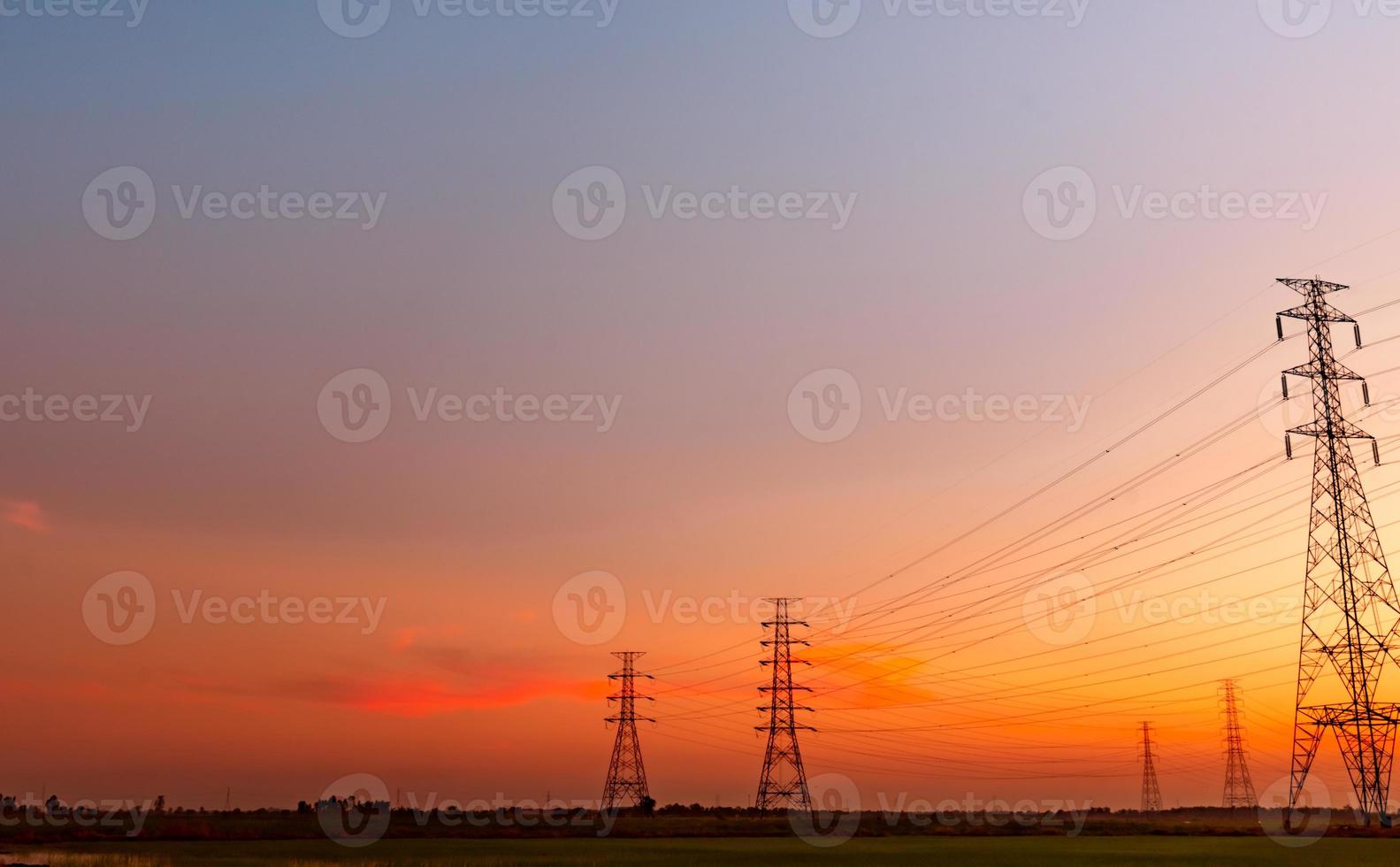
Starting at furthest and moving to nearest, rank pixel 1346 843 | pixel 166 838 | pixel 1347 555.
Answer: pixel 166 838, pixel 1346 843, pixel 1347 555

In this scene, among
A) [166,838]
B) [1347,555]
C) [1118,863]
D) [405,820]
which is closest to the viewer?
[1118,863]

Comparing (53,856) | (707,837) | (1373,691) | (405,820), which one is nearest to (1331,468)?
(1373,691)

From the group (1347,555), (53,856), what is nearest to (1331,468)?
(1347,555)

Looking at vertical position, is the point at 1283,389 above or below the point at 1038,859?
above

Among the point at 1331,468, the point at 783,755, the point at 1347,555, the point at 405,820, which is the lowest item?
the point at 405,820

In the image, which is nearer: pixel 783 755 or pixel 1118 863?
pixel 1118 863

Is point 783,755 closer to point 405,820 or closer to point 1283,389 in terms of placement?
point 405,820
